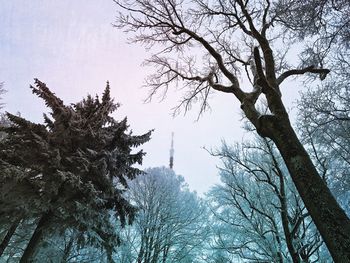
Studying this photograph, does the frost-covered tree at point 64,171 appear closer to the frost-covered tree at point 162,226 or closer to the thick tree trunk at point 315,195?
the thick tree trunk at point 315,195

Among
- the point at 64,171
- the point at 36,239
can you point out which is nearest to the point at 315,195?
the point at 64,171

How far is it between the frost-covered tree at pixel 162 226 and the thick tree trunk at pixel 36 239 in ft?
18.7

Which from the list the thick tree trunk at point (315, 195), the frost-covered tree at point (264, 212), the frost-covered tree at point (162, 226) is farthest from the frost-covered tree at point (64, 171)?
the frost-covered tree at point (162, 226)

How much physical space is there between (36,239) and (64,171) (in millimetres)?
1849

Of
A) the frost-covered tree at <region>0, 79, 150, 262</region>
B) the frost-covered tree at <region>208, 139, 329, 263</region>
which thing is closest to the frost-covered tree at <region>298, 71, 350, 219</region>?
the frost-covered tree at <region>208, 139, 329, 263</region>

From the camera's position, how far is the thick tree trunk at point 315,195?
2309mm

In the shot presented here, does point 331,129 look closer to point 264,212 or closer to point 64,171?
point 264,212

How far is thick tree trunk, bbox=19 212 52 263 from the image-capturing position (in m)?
5.95

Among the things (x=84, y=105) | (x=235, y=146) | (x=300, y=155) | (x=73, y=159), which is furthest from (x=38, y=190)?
(x=235, y=146)

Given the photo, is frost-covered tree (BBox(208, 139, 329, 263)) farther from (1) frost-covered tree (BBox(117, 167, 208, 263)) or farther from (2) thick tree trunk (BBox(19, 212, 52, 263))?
(2) thick tree trunk (BBox(19, 212, 52, 263))

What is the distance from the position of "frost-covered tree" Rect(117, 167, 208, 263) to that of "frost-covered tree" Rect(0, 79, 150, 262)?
4987 mm

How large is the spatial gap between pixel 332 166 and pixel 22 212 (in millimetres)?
11275

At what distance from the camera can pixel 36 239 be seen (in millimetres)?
6238

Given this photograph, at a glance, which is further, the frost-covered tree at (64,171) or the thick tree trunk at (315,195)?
the frost-covered tree at (64,171)
